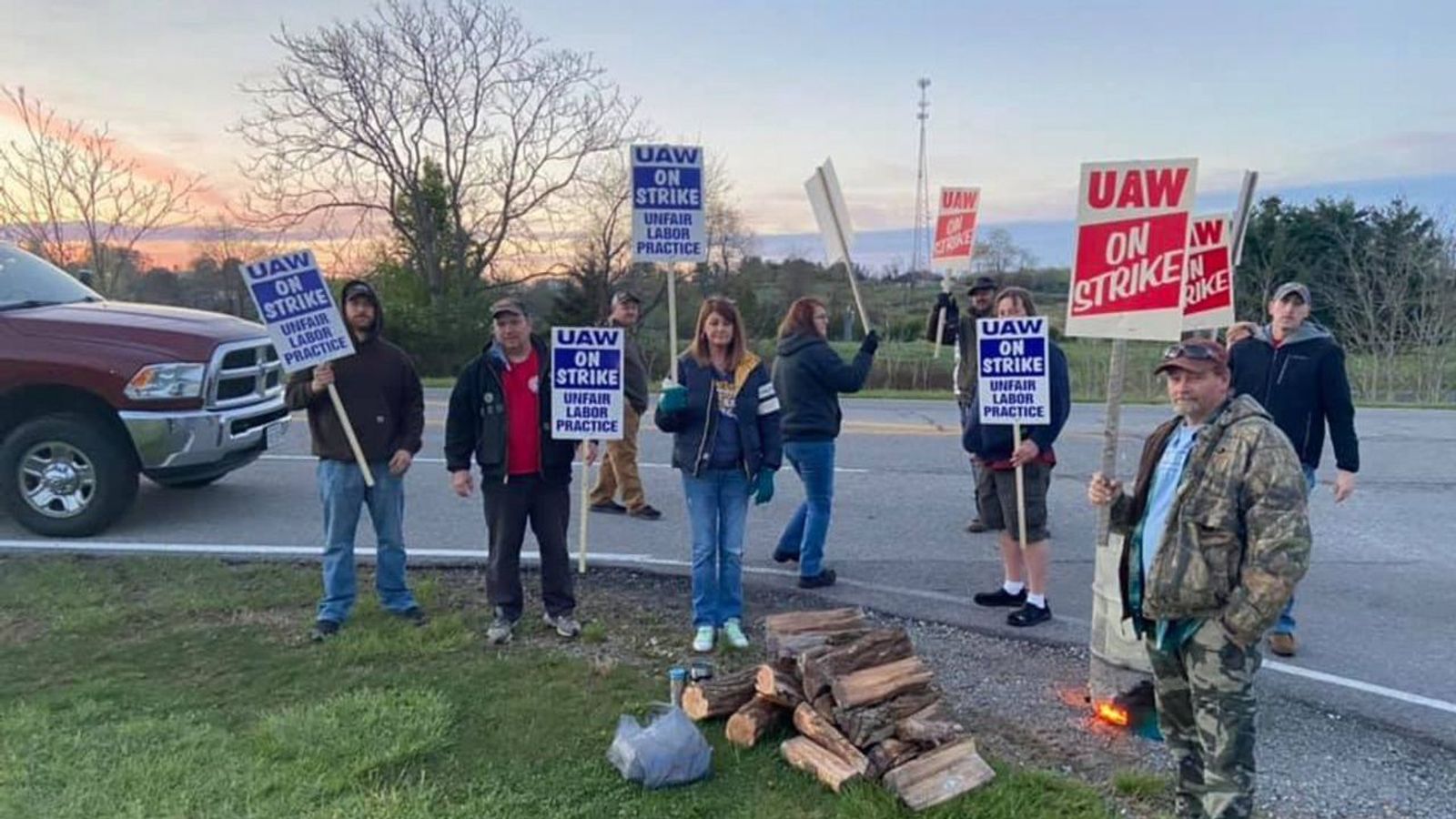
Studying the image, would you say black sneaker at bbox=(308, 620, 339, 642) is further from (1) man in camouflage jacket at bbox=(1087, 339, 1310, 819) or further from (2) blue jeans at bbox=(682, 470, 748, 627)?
(1) man in camouflage jacket at bbox=(1087, 339, 1310, 819)

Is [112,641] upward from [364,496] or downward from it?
downward

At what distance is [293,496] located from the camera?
893 cm

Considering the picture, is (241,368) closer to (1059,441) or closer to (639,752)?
(639,752)

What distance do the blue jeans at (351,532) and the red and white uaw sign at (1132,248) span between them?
393cm

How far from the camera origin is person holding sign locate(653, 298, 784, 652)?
527cm

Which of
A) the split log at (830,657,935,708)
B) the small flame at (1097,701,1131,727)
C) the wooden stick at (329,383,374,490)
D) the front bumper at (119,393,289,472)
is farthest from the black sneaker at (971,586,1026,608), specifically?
the front bumper at (119,393,289,472)

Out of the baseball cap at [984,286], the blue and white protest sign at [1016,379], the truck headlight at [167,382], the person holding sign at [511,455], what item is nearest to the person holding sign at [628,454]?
the person holding sign at [511,455]

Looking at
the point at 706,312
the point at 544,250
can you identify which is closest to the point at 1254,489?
the point at 706,312

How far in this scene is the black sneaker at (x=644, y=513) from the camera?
8.38 meters

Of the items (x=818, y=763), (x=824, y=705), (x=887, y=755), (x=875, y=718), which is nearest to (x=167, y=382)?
(x=824, y=705)

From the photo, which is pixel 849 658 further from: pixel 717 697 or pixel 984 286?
pixel 984 286

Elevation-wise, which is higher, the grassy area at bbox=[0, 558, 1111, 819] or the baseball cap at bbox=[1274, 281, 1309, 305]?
the baseball cap at bbox=[1274, 281, 1309, 305]

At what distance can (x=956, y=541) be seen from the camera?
25.6ft

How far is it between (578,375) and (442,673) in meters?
1.83
